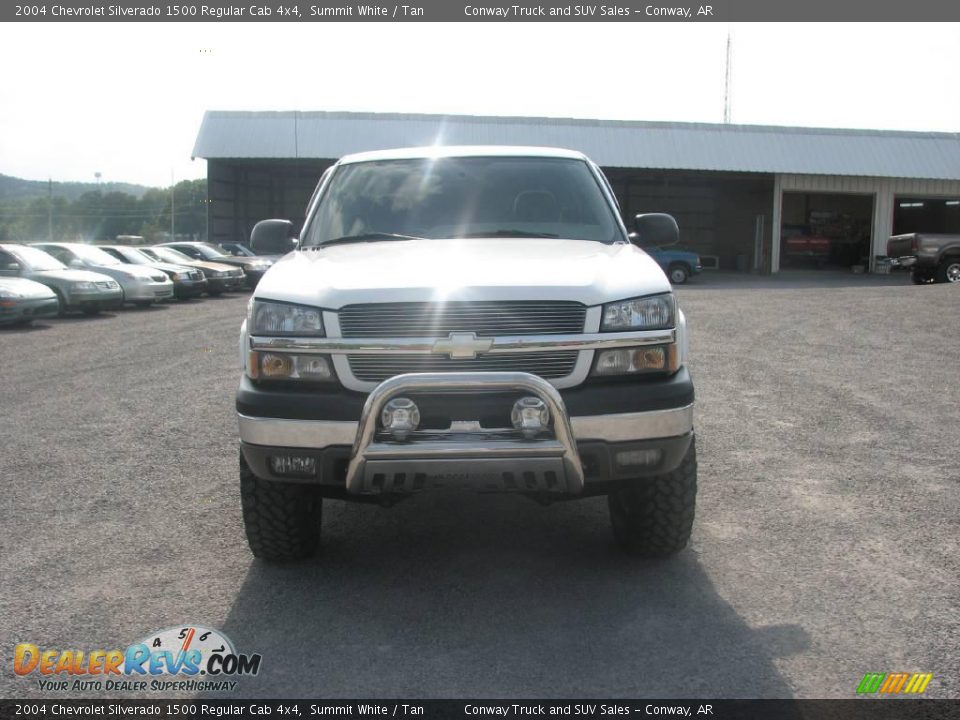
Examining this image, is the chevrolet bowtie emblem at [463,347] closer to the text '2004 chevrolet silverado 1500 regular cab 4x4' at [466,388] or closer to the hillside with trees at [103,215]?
the text '2004 chevrolet silverado 1500 regular cab 4x4' at [466,388]

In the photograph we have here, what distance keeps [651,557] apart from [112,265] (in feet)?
59.7

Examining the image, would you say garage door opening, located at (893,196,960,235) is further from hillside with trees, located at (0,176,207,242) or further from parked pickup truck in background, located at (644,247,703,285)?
hillside with trees, located at (0,176,207,242)

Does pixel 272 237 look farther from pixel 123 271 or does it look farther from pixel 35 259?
pixel 123 271

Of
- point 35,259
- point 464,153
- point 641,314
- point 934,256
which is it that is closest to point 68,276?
point 35,259

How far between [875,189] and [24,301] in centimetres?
3245

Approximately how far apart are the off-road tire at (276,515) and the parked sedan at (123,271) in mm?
16416

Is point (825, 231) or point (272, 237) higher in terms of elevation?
point (825, 231)

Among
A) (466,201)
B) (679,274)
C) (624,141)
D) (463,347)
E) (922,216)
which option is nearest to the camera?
(463,347)

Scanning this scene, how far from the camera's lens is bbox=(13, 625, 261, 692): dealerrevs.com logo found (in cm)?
323

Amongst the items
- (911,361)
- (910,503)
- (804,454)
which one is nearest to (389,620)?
(910,503)

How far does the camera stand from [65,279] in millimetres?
17844

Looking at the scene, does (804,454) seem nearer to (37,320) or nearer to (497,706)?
(497,706)

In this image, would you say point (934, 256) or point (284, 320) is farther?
point (934, 256)

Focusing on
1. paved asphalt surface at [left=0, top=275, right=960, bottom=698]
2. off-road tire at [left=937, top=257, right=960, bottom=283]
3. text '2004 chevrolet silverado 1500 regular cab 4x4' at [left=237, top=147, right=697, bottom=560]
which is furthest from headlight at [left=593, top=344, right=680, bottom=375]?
off-road tire at [left=937, top=257, right=960, bottom=283]
